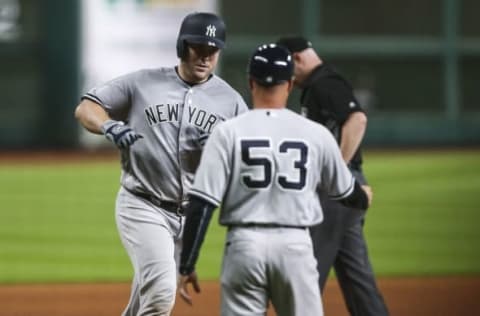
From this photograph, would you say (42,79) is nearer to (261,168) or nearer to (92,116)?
(92,116)

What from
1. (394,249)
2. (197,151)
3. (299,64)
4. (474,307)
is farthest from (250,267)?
(394,249)

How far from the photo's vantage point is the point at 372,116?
2216 cm

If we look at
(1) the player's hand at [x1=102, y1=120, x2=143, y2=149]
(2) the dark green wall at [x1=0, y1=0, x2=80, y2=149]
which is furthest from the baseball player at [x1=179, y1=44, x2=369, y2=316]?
(2) the dark green wall at [x1=0, y1=0, x2=80, y2=149]

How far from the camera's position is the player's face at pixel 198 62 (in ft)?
19.1

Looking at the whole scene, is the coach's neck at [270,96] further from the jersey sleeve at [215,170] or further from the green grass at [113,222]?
the green grass at [113,222]

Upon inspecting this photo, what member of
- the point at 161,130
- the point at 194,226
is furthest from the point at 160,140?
the point at 194,226

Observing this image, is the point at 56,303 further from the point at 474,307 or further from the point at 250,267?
the point at 250,267

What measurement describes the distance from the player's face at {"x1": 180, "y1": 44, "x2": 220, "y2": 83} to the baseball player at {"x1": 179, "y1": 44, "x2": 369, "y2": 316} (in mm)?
1103

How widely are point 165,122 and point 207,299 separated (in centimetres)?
316

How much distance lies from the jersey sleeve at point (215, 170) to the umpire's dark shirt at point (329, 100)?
1.82 metres

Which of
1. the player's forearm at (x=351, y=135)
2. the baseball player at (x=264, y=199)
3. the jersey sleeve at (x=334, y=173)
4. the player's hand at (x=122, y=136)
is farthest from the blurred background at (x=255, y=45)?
the baseball player at (x=264, y=199)

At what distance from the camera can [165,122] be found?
5.97m

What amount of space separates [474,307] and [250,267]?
13.7ft

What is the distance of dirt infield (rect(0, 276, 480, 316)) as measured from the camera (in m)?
8.27
